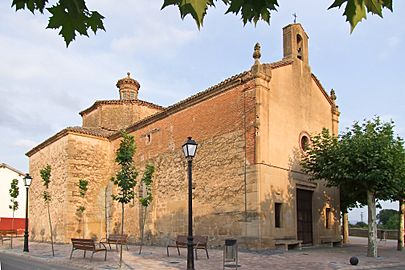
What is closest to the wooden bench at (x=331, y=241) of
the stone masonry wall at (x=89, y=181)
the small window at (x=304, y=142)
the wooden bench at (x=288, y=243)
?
the wooden bench at (x=288, y=243)

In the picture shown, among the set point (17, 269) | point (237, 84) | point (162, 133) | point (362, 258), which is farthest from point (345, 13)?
point (162, 133)

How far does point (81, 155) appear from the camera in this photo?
26250 millimetres

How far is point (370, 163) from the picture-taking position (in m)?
14.7

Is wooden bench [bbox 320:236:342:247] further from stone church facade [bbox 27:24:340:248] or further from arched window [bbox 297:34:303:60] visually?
arched window [bbox 297:34:303:60]

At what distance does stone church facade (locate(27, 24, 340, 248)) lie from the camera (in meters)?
17.4

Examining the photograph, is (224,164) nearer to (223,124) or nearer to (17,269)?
(223,124)

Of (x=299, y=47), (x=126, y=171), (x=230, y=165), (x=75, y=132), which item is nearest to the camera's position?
(x=126, y=171)

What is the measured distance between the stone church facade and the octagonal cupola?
4.35m

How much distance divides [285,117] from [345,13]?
1760 centimetres

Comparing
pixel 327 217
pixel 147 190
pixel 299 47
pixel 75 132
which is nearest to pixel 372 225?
pixel 327 217

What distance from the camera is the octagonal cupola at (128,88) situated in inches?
1214

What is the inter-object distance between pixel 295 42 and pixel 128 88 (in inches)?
562

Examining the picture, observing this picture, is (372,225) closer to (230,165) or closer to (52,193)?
(230,165)

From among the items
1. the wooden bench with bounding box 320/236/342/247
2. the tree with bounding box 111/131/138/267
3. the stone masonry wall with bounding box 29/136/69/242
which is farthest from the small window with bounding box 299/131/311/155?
the stone masonry wall with bounding box 29/136/69/242
